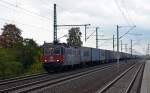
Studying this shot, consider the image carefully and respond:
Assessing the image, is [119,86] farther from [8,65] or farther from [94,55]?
[94,55]

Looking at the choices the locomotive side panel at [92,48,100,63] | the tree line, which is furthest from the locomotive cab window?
the locomotive side panel at [92,48,100,63]

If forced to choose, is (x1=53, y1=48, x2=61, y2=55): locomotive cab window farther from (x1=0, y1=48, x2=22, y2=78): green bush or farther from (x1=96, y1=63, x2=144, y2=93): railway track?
(x1=96, y1=63, x2=144, y2=93): railway track

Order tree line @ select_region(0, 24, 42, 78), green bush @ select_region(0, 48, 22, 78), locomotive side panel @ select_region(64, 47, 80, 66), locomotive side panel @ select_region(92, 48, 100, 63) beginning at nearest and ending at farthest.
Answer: green bush @ select_region(0, 48, 22, 78) < tree line @ select_region(0, 24, 42, 78) < locomotive side panel @ select_region(64, 47, 80, 66) < locomotive side panel @ select_region(92, 48, 100, 63)

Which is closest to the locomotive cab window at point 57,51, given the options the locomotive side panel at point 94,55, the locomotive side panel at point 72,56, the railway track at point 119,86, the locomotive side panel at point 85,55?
the locomotive side panel at point 72,56

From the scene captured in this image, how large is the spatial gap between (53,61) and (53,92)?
20.7 m

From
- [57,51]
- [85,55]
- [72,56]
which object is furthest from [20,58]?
[57,51]

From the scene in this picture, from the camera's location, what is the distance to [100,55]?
246 feet

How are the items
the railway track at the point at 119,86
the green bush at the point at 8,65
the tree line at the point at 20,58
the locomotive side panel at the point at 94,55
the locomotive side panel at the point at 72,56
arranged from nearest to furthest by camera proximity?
1. the railway track at the point at 119,86
2. the green bush at the point at 8,65
3. the tree line at the point at 20,58
4. the locomotive side panel at the point at 72,56
5. the locomotive side panel at the point at 94,55

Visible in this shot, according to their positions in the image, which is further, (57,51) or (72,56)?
(72,56)

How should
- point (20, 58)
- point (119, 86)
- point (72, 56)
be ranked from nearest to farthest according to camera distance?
point (119, 86) < point (72, 56) < point (20, 58)

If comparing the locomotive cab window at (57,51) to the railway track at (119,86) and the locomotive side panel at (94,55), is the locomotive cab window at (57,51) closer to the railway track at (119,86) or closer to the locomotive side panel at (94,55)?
the railway track at (119,86)

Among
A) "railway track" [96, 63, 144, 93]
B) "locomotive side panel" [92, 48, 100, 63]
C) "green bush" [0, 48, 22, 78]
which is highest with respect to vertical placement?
"locomotive side panel" [92, 48, 100, 63]

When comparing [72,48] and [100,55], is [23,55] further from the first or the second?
[100,55]


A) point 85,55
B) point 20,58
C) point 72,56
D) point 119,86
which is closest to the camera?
point 119,86
